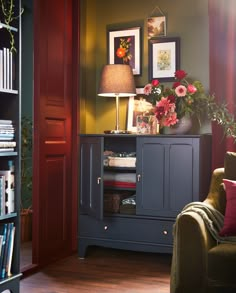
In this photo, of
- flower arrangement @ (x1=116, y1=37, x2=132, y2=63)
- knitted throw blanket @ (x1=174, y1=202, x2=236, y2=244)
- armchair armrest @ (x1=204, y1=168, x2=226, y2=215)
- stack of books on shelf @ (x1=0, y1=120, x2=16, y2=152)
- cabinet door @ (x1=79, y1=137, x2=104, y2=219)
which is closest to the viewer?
knitted throw blanket @ (x1=174, y1=202, x2=236, y2=244)

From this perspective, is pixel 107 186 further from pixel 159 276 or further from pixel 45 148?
pixel 159 276

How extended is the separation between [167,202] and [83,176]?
0.75m

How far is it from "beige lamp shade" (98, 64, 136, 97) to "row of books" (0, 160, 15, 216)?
4.23 ft

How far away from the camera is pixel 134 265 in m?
4.06

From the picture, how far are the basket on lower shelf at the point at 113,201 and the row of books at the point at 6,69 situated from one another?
1395 mm

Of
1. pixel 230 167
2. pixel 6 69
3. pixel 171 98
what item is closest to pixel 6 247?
pixel 6 69

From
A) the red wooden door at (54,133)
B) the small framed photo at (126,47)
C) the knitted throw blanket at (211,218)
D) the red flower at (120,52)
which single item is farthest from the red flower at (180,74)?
the knitted throw blanket at (211,218)

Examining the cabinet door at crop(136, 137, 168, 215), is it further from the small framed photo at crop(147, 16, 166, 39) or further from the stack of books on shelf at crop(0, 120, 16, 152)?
the stack of books on shelf at crop(0, 120, 16, 152)

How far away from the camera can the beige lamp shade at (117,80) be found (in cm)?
415

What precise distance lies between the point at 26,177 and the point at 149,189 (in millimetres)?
1572

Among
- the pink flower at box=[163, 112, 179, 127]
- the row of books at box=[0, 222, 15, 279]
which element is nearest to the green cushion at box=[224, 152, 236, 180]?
the pink flower at box=[163, 112, 179, 127]

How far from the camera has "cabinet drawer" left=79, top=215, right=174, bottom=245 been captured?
3957 mm

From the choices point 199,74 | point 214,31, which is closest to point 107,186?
point 199,74

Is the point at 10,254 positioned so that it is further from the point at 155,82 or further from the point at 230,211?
the point at 155,82
